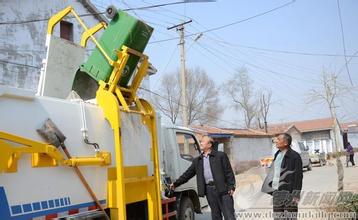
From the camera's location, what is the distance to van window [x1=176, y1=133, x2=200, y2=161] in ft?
27.0

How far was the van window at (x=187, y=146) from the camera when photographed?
324 inches

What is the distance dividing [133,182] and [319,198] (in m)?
4.59

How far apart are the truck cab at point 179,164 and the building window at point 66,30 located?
40.0ft

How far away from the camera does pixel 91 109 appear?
4.93m

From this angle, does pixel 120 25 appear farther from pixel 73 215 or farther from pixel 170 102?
pixel 170 102

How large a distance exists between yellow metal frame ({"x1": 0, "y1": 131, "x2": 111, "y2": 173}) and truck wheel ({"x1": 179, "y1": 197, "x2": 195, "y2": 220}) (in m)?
3.50

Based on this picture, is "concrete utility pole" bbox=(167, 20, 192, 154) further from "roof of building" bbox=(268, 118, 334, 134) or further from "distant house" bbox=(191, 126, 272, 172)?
"roof of building" bbox=(268, 118, 334, 134)

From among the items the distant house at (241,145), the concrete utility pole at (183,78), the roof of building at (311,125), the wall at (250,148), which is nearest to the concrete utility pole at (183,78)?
the concrete utility pole at (183,78)

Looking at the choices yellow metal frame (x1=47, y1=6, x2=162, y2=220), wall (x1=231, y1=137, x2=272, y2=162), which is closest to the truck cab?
yellow metal frame (x1=47, y1=6, x2=162, y2=220)

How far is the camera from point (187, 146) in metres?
8.91

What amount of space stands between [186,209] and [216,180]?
173 cm

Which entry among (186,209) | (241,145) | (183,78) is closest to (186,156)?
(186,209)

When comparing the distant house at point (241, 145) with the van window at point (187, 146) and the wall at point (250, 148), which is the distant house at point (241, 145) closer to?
the wall at point (250, 148)

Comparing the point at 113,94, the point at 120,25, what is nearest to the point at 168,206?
the point at 113,94
